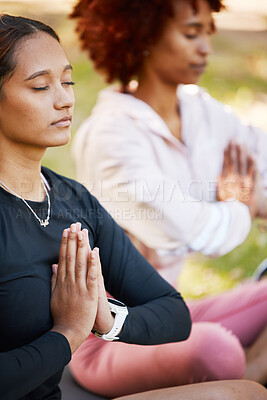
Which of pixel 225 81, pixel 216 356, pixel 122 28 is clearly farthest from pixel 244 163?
pixel 225 81

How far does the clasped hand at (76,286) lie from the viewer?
4.19 feet

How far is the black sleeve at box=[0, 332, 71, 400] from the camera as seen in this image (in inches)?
44.8

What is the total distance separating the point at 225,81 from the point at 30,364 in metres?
4.03

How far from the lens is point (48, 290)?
1297 mm

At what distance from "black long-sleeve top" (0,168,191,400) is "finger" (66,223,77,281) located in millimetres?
53

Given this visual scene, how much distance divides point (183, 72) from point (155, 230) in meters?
0.62

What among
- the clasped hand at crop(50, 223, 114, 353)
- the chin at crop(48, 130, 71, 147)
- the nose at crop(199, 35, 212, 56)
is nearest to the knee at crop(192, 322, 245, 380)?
the clasped hand at crop(50, 223, 114, 353)

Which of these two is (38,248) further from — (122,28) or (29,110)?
(122,28)

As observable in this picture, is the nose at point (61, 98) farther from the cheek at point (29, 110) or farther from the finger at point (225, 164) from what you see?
the finger at point (225, 164)

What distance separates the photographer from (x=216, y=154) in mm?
2439

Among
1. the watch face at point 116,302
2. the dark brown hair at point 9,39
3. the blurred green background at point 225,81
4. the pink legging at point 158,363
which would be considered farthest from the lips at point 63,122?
the blurred green background at point 225,81

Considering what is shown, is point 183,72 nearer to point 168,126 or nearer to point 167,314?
point 168,126

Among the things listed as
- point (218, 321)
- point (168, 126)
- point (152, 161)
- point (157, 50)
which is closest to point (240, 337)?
point (218, 321)

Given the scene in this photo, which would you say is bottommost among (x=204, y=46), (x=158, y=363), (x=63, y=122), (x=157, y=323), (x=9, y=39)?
(x=158, y=363)
